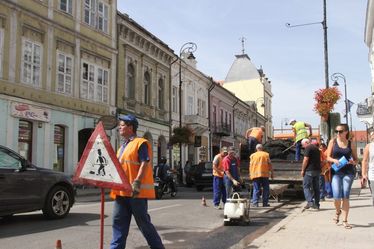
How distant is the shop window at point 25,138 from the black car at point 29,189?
35.4 feet

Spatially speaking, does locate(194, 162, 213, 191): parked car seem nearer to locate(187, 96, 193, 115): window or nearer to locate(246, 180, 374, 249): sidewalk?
locate(246, 180, 374, 249): sidewalk

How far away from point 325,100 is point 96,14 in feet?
49.2

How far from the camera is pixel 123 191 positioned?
5656mm

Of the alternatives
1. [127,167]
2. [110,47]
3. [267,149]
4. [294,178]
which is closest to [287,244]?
[127,167]

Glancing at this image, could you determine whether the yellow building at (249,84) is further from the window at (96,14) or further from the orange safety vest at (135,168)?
the orange safety vest at (135,168)

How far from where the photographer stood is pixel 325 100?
56.9 feet

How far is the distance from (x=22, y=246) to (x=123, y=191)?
3.02 meters

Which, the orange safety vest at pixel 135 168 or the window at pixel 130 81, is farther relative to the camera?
the window at pixel 130 81

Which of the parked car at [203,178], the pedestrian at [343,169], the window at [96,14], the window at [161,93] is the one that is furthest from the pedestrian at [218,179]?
the window at [161,93]

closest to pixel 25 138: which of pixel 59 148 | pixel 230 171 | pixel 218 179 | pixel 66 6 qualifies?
pixel 59 148

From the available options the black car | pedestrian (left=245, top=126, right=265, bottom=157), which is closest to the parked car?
pedestrian (left=245, top=126, right=265, bottom=157)

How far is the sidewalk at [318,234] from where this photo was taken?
7.04m

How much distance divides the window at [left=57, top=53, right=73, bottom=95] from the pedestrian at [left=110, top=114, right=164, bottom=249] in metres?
18.5

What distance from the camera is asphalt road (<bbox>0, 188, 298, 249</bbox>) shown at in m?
8.05
